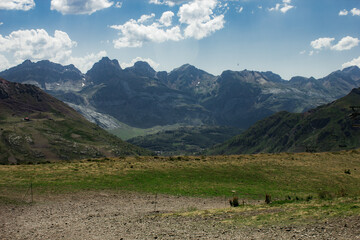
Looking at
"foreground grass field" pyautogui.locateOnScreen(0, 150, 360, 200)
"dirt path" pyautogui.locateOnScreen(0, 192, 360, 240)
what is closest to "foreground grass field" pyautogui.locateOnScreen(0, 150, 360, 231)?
"foreground grass field" pyautogui.locateOnScreen(0, 150, 360, 200)

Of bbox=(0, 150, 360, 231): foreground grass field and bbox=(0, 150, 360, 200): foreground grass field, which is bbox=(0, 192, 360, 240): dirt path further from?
bbox=(0, 150, 360, 200): foreground grass field

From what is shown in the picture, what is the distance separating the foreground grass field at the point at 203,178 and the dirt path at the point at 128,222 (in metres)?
4.01

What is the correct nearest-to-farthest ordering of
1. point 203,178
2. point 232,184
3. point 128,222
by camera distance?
point 128,222 → point 232,184 → point 203,178

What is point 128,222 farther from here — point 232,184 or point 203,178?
point 203,178

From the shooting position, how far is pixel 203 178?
4125 cm

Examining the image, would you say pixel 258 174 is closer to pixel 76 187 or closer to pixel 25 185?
pixel 76 187

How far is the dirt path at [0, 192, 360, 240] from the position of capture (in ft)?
59.0

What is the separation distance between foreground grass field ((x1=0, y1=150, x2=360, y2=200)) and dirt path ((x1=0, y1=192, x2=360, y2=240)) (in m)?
4.01

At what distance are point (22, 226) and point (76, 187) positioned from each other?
12.3 m

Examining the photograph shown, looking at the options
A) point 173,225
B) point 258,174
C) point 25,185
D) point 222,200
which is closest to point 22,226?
point 173,225

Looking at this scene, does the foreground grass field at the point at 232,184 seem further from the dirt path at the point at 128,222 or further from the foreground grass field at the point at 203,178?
the dirt path at the point at 128,222

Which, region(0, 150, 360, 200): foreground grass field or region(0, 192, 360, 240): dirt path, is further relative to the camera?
region(0, 150, 360, 200): foreground grass field

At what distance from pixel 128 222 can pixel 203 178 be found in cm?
1999

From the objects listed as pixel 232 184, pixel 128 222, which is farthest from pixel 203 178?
pixel 128 222
